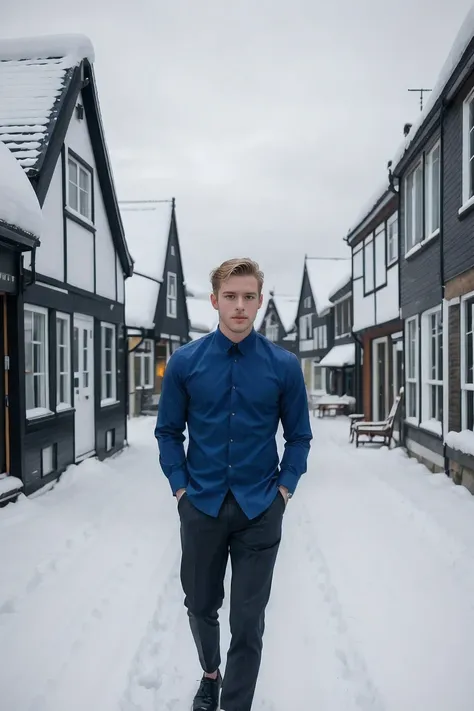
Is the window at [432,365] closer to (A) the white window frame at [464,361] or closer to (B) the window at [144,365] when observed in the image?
(A) the white window frame at [464,361]

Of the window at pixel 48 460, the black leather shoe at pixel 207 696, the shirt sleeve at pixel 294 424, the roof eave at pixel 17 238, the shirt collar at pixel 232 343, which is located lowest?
the black leather shoe at pixel 207 696

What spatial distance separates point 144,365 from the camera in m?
22.7

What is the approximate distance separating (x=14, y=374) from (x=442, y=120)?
7.15 meters

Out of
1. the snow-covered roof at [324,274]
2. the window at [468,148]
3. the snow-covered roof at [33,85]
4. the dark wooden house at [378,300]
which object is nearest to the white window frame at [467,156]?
the window at [468,148]

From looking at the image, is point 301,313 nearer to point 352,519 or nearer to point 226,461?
point 352,519

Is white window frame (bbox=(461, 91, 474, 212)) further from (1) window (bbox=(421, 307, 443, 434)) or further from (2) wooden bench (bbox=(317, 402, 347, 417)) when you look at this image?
(2) wooden bench (bbox=(317, 402, 347, 417))

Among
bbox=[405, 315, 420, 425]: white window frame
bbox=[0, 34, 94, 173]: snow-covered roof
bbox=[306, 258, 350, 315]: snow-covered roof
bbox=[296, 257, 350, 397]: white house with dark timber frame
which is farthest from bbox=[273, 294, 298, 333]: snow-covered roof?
bbox=[0, 34, 94, 173]: snow-covered roof

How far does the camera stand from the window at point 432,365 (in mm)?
9633

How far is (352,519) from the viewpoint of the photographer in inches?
250

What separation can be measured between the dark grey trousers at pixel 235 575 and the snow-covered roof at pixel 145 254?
638 inches

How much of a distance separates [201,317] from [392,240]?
32.3 metres

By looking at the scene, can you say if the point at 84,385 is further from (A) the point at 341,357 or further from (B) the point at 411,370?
(A) the point at 341,357

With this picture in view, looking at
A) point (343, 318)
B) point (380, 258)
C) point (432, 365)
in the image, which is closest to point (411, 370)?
point (432, 365)

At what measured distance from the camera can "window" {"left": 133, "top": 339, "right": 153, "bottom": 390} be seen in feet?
71.6
